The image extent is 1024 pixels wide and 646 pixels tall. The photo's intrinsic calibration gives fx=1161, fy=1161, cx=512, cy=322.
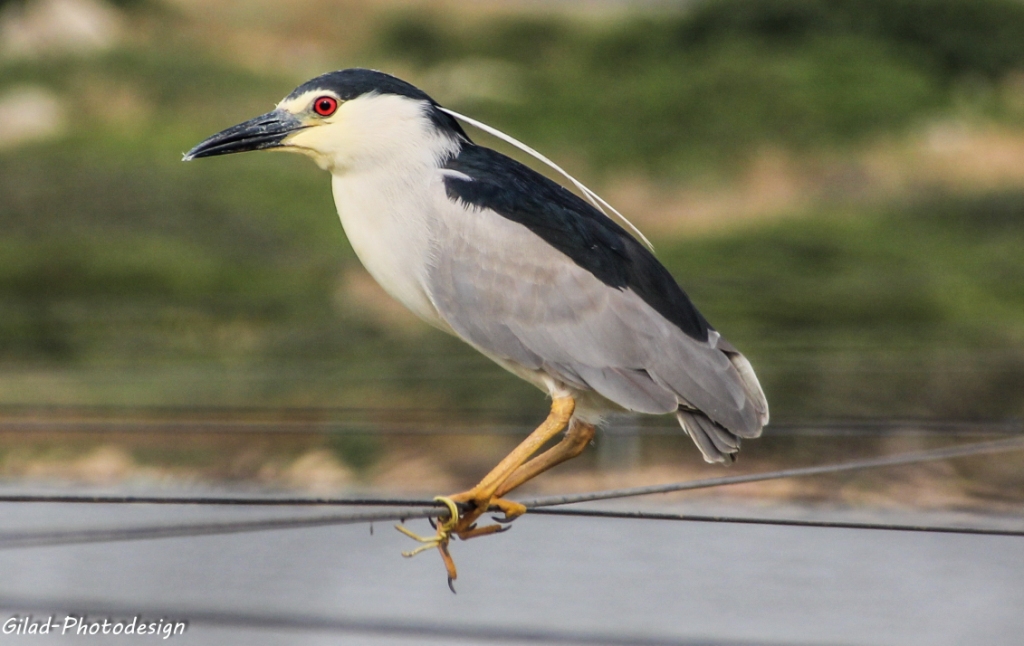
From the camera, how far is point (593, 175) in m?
7.31

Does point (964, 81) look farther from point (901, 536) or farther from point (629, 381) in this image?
point (629, 381)

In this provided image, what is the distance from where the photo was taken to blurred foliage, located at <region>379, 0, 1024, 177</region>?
7.55 metres

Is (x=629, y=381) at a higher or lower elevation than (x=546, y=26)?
lower

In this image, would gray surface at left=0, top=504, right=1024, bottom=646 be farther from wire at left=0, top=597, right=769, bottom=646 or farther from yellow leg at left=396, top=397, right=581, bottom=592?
yellow leg at left=396, top=397, right=581, bottom=592

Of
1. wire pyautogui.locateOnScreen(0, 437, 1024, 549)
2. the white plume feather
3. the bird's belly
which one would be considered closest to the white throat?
the bird's belly

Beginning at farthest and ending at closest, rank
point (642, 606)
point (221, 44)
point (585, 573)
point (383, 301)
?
point (221, 44) → point (383, 301) → point (585, 573) → point (642, 606)

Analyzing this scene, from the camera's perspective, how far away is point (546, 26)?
8.29m

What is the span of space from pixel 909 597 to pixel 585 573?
3.16 ft

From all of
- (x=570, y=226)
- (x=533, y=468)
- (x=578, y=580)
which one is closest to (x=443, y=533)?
(x=533, y=468)

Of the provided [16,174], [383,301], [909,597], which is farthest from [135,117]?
[909,597]

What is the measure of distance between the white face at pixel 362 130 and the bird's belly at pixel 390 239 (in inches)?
1.9

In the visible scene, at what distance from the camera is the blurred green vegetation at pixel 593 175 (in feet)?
19.2

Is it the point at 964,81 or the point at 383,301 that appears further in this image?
the point at 964,81

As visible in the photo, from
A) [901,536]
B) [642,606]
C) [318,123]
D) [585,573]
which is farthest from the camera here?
[901,536]
